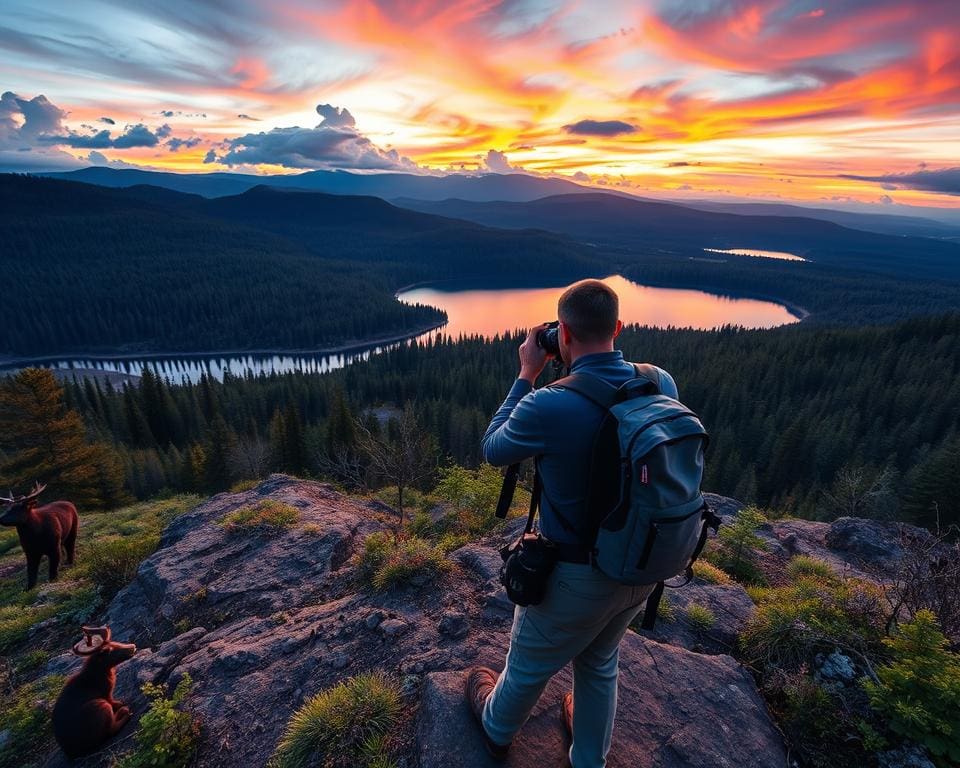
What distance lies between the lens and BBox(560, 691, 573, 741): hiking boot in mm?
4297

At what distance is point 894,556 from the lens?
34.6 feet

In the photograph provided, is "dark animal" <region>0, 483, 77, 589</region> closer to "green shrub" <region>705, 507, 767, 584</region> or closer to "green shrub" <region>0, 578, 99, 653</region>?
"green shrub" <region>0, 578, 99, 653</region>

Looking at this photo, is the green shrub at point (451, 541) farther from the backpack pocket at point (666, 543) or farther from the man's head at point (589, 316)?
the man's head at point (589, 316)

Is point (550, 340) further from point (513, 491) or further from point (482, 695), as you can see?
point (482, 695)

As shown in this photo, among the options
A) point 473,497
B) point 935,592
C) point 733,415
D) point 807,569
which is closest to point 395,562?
point 473,497

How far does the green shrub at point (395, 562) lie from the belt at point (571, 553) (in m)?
4.54

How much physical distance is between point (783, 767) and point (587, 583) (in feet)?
11.2

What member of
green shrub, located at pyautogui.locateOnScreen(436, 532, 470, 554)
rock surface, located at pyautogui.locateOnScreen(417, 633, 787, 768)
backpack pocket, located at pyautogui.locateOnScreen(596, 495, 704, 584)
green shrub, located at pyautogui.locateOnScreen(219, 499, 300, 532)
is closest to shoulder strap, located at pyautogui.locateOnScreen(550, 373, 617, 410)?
backpack pocket, located at pyautogui.locateOnScreen(596, 495, 704, 584)

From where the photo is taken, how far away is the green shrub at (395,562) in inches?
271

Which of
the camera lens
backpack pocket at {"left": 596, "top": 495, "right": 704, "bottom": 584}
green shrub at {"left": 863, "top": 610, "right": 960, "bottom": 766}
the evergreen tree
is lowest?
the evergreen tree

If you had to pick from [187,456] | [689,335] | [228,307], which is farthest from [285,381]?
[228,307]

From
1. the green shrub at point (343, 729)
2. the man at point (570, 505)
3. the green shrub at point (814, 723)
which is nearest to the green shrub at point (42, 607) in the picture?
the green shrub at point (343, 729)

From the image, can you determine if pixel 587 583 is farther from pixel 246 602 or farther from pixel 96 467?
pixel 96 467

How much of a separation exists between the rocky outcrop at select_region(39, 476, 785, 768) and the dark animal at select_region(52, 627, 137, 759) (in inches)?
7.8
